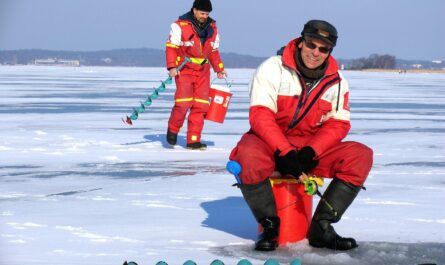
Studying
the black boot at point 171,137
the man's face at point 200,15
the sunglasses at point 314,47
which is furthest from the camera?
the black boot at point 171,137

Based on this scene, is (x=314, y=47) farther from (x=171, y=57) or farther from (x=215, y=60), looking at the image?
(x=215, y=60)

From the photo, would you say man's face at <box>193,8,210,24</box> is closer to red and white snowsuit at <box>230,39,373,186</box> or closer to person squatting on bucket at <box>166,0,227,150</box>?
person squatting on bucket at <box>166,0,227,150</box>

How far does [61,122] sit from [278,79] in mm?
8049

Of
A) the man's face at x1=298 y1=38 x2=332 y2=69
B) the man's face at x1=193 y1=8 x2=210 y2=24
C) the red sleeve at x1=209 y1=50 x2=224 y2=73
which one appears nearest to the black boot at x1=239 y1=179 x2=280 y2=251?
the man's face at x1=298 y1=38 x2=332 y2=69

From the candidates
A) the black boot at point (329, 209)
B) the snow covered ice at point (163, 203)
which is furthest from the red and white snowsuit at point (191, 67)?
the black boot at point (329, 209)

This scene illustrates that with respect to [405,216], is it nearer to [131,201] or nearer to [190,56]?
[131,201]

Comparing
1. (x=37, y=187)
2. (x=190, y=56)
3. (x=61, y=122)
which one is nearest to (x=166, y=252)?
(x=37, y=187)

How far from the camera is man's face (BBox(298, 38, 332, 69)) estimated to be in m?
4.13

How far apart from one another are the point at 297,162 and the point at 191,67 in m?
4.67

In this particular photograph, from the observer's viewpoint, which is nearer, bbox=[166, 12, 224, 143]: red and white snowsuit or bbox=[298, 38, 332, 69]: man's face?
bbox=[298, 38, 332, 69]: man's face

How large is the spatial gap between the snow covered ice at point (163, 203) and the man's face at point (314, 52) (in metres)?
0.84

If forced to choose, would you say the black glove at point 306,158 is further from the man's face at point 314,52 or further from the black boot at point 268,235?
the man's face at point 314,52

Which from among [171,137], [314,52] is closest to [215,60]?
[171,137]

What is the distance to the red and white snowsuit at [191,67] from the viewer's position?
8.55 meters
